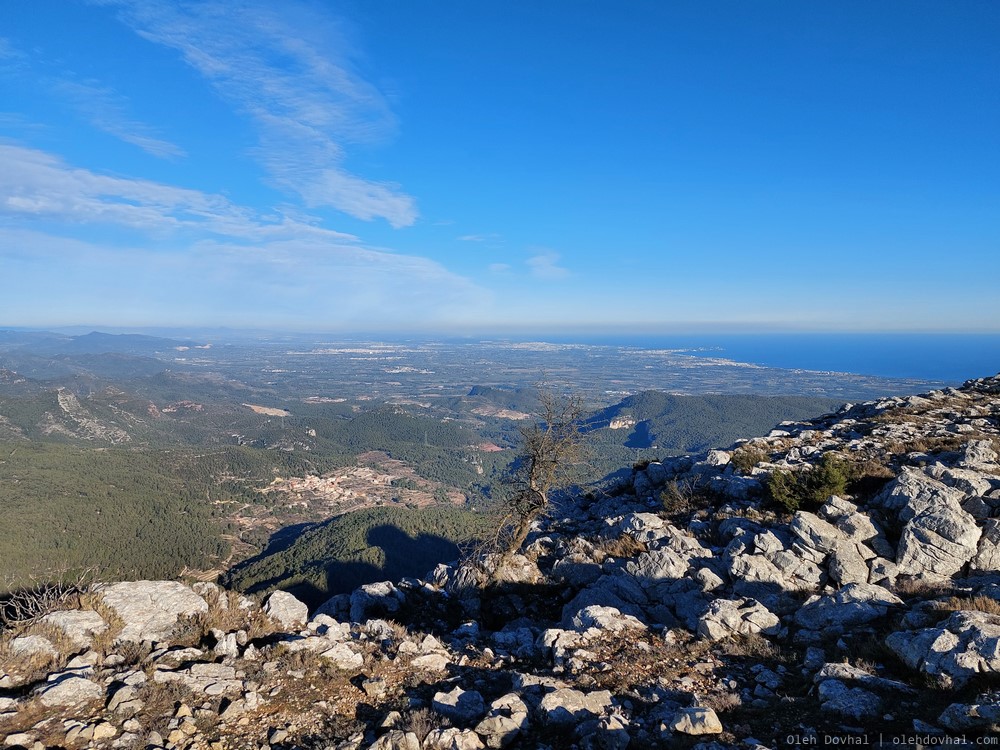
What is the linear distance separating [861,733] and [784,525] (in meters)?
10.2

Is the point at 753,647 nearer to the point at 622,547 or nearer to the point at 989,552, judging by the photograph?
the point at 622,547

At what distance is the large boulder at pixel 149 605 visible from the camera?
1136cm

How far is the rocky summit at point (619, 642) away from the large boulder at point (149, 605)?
0.06 metres

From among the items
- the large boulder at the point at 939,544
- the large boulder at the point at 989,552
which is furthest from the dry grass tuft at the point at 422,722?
the large boulder at the point at 989,552

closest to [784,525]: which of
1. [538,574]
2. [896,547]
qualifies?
[896,547]

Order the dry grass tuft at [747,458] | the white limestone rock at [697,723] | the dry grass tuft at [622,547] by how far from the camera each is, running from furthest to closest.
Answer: the dry grass tuft at [747,458] → the dry grass tuft at [622,547] → the white limestone rock at [697,723]

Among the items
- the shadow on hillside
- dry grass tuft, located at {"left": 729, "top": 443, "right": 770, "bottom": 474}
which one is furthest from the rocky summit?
the shadow on hillside

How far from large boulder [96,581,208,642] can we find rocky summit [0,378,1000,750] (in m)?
0.06

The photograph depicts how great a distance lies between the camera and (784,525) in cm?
1655

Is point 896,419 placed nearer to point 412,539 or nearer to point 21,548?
point 412,539

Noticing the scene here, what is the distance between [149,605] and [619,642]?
40.9 ft

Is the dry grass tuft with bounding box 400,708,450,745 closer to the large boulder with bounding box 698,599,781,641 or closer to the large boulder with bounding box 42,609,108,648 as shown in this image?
the large boulder with bounding box 698,599,781,641

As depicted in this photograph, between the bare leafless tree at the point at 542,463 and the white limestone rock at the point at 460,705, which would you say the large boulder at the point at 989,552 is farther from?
the white limestone rock at the point at 460,705

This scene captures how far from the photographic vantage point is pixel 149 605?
12.1 m
